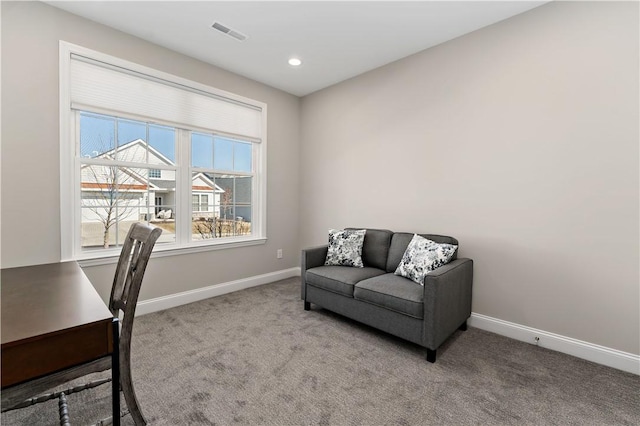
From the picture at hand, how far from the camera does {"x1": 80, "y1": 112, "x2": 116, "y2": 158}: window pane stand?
268 cm

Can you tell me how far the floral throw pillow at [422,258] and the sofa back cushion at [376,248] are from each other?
1.23ft

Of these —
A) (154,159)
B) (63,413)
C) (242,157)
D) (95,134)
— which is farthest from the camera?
(242,157)

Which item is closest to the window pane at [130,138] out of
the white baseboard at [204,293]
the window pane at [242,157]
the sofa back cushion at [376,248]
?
the window pane at [242,157]

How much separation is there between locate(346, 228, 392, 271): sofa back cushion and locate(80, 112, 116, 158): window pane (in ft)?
9.02

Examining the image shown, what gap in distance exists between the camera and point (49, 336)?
94 cm

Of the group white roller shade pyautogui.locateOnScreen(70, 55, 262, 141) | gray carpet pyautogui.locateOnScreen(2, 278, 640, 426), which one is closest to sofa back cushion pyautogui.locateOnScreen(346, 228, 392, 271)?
gray carpet pyautogui.locateOnScreen(2, 278, 640, 426)

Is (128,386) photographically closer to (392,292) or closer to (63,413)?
(63,413)

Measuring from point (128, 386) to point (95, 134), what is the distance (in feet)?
7.84

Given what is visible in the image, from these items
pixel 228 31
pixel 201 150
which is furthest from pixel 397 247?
pixel 228 31

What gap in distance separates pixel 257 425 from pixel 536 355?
83.6 inches

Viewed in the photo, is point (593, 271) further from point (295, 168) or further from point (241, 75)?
point (241, 75)

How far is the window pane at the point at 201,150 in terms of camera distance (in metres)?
3.42

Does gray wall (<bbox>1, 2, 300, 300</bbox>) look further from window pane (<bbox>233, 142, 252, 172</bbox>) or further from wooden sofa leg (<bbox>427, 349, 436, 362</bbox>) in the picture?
wooden sofa leg (<bbox>427, 349, 436, 362</bbox>)

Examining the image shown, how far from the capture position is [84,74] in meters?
2.61
